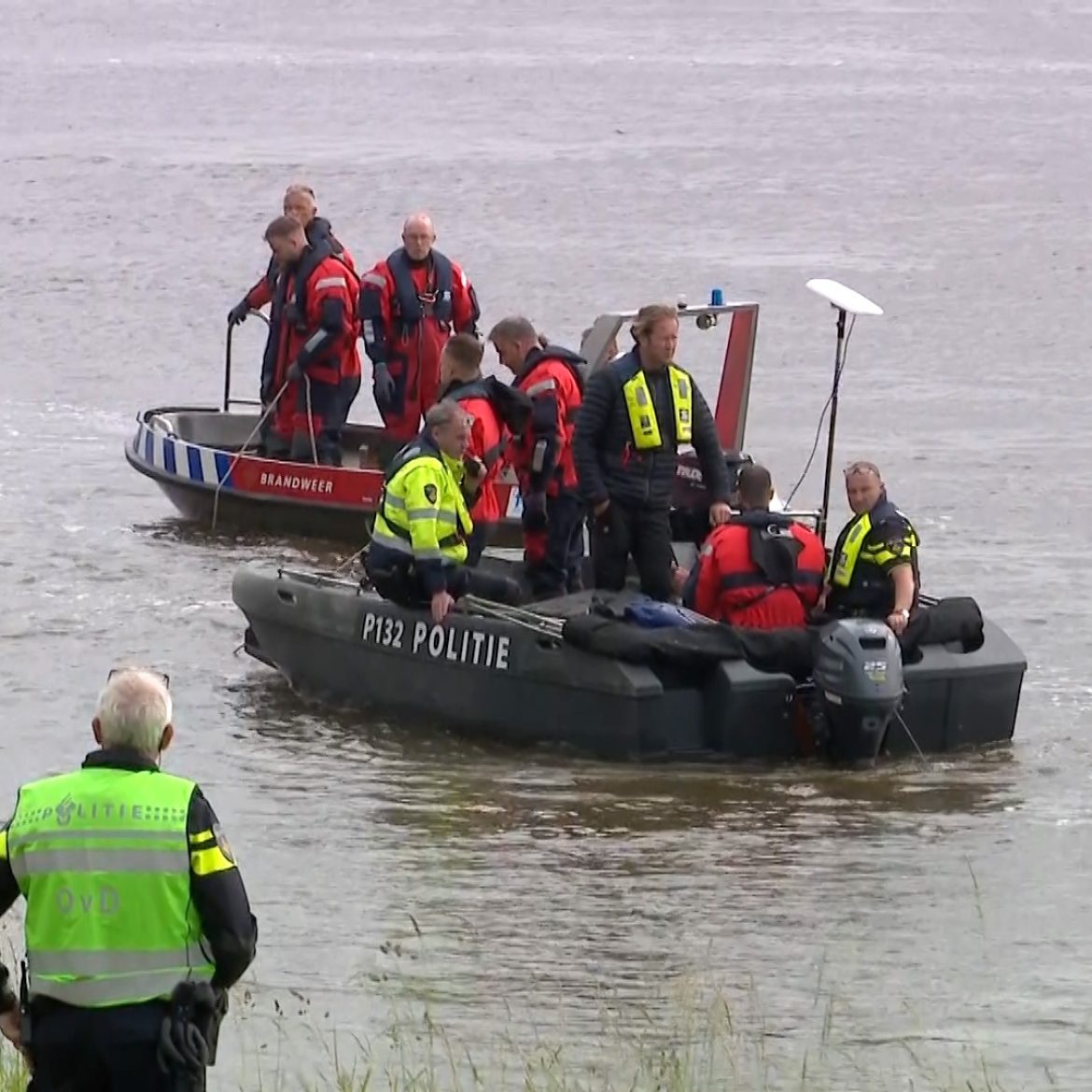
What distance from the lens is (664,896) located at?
26.6 feet

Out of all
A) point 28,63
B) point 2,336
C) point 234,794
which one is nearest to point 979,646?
point 234,794

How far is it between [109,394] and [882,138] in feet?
54.3

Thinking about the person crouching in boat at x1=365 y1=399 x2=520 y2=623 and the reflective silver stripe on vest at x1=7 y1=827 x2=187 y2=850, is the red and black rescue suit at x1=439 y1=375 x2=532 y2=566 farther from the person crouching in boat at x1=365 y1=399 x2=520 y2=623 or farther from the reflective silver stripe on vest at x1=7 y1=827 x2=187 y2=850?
the reflective silver stripe on vest at x1=7 y1=827 x2=187 y2=850

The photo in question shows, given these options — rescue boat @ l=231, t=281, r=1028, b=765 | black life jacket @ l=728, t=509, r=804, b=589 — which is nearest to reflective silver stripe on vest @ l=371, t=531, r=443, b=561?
rescue boat @ l=231, t=281, r=1028, b=765

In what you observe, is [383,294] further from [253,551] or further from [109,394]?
[109,394]

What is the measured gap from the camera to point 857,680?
8922 mm

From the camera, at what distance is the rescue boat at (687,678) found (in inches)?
358

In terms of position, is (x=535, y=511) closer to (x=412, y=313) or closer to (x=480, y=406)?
(x=480, y=406)

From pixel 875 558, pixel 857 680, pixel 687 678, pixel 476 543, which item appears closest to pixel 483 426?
pixel 476 543

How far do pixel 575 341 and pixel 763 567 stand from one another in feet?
34.2

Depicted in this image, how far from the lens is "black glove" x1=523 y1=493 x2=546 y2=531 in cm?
1030

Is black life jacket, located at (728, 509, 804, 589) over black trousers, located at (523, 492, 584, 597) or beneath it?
over

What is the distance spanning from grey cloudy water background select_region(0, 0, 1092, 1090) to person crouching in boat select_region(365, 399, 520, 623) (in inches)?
25.4

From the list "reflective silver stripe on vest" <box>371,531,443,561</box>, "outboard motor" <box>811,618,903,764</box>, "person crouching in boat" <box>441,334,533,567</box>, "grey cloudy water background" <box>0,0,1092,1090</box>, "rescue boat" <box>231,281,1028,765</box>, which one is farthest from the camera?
"person crouching in boat" <box>441,334,533,567</box>
